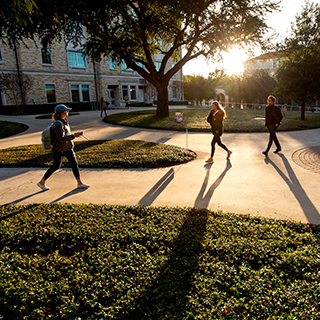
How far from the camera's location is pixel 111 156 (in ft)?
29.7

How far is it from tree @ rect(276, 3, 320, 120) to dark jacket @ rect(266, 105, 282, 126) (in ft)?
43.3

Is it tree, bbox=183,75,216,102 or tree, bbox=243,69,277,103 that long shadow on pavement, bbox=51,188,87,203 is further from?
tree, bbox=183,75,216,102

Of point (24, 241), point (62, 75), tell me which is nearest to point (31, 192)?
point (24, 241)

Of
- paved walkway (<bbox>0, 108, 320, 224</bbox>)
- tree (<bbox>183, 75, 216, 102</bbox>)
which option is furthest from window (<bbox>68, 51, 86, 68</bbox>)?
tree (<bbox>183, 75, 216, 102</bbox>)

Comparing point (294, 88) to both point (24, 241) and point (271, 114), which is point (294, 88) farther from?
point (24, 241)

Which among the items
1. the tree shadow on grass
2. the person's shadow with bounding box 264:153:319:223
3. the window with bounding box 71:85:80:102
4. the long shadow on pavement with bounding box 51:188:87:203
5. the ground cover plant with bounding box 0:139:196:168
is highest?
the window with bounding box 71:85:80:102

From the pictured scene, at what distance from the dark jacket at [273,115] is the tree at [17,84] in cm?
2427

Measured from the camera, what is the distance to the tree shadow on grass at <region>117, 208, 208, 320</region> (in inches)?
107

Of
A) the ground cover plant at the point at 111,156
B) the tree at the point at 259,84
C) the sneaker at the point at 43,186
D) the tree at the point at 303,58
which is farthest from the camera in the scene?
the tree at the point at 259,84

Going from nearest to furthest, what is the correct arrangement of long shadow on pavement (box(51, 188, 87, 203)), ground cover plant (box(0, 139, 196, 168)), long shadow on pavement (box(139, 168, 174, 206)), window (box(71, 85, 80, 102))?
long shadow on pavement (box(139, 168, 174, 206)) → long shadow on pavement (box(51, 188, 87, 203)) → ground cover plant (box(0, 139, 196, 168)) → window (box(71, 85, 80, 102))

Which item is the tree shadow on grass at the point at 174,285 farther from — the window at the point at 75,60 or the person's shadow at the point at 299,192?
the window at the point at 75,60

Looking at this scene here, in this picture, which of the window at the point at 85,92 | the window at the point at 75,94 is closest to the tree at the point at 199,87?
the window at the point at 85,92

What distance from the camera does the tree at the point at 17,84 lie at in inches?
1024

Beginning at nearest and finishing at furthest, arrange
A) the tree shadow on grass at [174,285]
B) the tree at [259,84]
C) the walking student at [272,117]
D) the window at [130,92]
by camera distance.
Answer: the tree shadow on grass at [174,285], the walking student at [272,117], the window at [130,92], the tree at [259,84]
